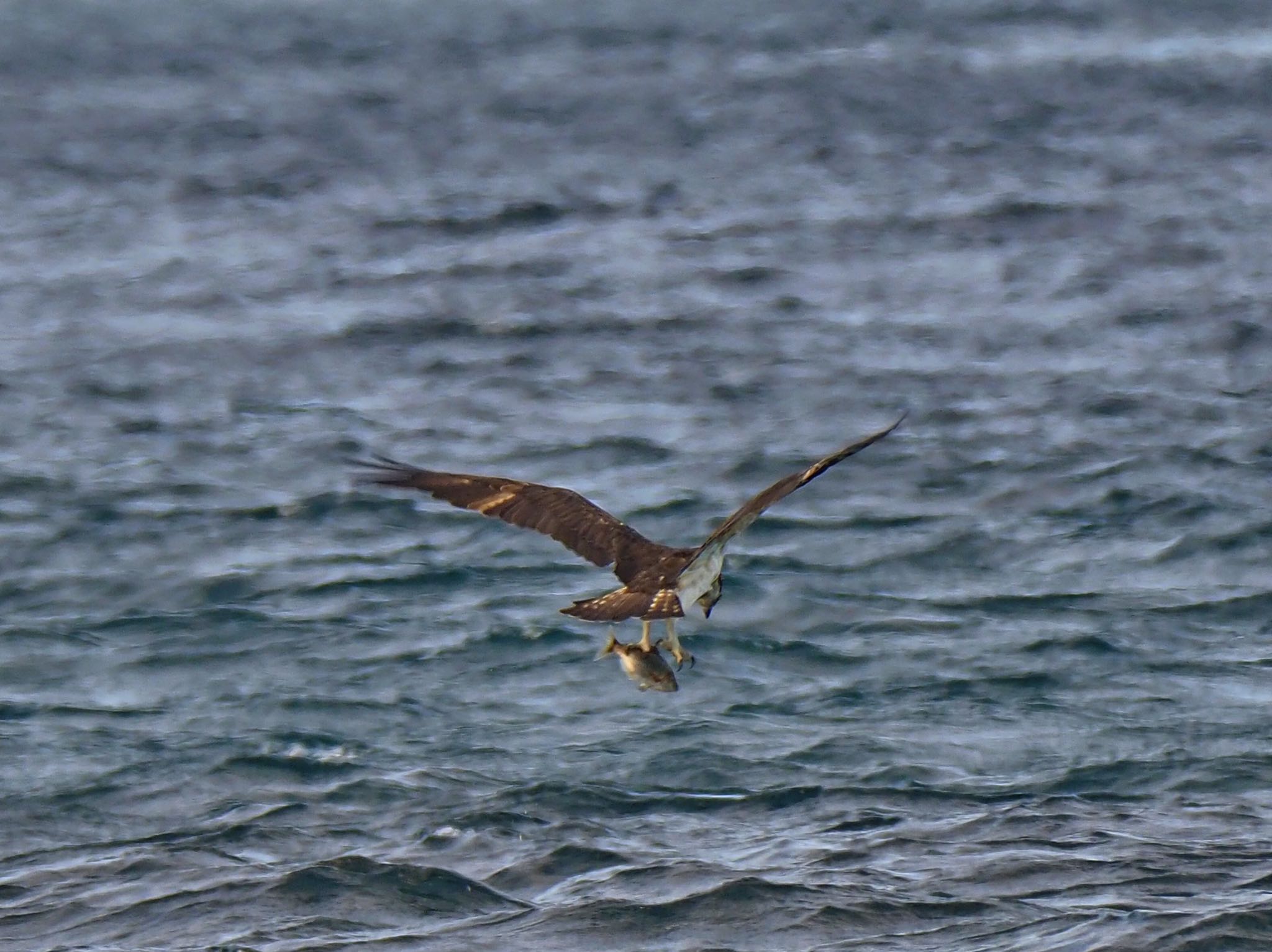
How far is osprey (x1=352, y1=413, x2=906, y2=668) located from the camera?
708 centimetres

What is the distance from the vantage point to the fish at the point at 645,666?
7531 millimetres

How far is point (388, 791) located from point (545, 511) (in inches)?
83.6

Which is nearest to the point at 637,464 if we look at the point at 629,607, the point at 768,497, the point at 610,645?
the point at 610,645

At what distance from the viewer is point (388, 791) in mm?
10281

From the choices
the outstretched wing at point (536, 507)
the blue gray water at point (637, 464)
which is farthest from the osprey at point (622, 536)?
the blue gray water at point (637, 464)

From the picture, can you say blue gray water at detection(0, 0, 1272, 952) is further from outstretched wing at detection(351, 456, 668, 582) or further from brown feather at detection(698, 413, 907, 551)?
brown feather at detection(698, 413, 907, 551)

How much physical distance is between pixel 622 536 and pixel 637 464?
5526mm

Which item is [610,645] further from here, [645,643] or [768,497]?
[768,497]

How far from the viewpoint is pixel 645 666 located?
24.7 feet

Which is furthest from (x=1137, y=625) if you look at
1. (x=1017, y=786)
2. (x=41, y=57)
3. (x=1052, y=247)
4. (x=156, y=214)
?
(x=41, y=57)

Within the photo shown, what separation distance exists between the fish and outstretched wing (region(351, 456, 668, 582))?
2.93 ft

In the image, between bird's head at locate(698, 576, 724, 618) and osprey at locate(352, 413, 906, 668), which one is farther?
bird's head at locate(698, 576, 724, 618)

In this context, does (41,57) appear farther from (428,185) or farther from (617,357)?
(617,357)

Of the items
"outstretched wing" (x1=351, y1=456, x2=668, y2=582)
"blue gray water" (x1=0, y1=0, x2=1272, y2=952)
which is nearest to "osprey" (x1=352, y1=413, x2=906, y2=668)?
"outstretched wing" (x1=351, y1=456, x2=668, y2=582)
